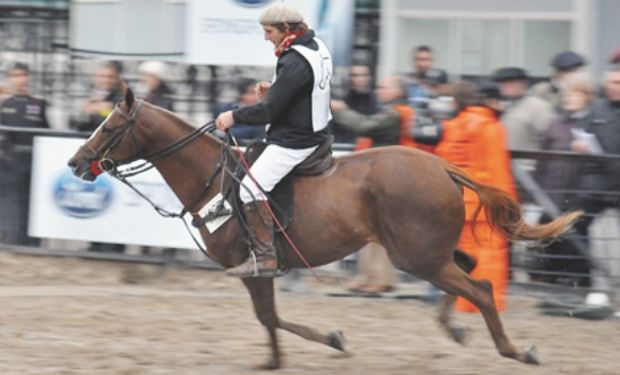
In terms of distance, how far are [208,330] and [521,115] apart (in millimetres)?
3759

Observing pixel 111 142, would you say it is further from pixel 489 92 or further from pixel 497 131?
pixel 489 92

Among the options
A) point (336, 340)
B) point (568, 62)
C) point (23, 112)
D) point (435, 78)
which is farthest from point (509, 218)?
point (23, 112)

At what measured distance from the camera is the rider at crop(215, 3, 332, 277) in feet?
34.8

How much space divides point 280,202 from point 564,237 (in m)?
3.64

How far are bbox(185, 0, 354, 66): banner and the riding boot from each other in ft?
15.0

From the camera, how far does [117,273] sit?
15.4 metres

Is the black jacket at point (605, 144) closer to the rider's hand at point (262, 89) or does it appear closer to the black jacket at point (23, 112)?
the rider's hand at point (262, 89)

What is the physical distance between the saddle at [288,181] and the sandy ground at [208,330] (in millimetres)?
1152

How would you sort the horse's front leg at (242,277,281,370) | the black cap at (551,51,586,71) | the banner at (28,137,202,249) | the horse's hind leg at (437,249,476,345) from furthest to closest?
the banner at (28,137,202,249) → the black cap at (551,51,586,71) → the horse's hind leg at (437,249,476,345) → the horse's front leg at (242,277,281,370)

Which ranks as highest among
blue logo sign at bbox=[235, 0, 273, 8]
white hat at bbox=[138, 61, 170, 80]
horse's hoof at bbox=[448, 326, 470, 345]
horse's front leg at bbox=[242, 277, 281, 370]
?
blue logo sign at bbox=[235, 0, 273, 8]

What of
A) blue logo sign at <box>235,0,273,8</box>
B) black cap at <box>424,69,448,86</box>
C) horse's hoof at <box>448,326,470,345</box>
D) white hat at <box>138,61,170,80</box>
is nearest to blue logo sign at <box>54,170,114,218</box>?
white hat at <box>138,61,170,80</box>

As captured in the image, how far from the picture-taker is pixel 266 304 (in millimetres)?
11047

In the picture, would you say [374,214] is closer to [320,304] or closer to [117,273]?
[320,304]

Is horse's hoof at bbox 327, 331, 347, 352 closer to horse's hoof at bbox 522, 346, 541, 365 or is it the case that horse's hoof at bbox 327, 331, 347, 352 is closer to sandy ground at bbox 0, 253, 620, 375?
sandy ground at bbox 0, 253, 620, 375
